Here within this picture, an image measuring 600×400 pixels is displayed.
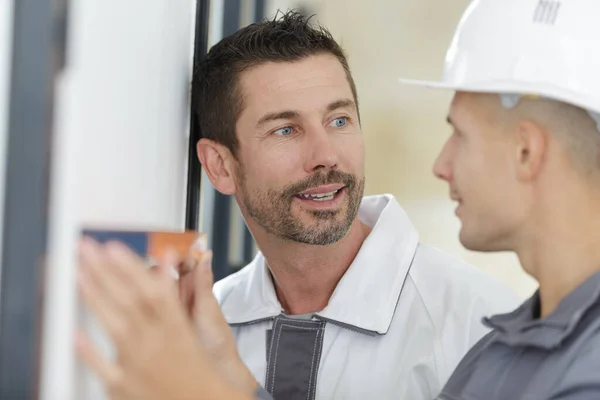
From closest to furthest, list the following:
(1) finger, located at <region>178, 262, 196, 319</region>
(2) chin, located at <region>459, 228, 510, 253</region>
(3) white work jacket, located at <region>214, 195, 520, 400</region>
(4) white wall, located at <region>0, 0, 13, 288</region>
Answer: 1. (4) white wall, located at <region>0, 0, 13, 288</region>
2. (2) chin, located at <region>459, 228, 510, 253</region>
3. (1) finger, located at <region>178, 262, 196, 319</region>
4. (3) white work jacket, located at <region>214, 195, 520, 400</region>

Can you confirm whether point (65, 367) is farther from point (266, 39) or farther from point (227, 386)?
point (266, 39)

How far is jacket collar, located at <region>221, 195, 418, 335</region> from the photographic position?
162 cm

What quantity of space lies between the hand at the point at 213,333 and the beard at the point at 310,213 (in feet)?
1.74

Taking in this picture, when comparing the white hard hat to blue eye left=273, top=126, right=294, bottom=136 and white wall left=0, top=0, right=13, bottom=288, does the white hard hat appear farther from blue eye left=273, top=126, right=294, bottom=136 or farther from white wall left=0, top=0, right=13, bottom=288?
blue eye left=273, top=126, right=294, bottom=136

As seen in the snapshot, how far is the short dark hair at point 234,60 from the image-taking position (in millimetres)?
1778

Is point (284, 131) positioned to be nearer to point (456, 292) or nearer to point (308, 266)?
point (308, 266)

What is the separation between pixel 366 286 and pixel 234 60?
0.59 metres

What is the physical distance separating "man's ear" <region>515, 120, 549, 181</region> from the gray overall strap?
0.72 metres

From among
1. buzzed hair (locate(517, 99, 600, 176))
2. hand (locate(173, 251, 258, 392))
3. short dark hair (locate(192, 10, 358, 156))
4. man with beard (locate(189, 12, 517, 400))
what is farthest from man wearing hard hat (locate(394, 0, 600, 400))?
short dark hair (locate(192, 10, 358, 156))

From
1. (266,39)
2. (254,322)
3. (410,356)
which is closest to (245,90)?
(266,39)

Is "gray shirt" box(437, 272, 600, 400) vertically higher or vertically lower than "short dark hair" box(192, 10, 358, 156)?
lower

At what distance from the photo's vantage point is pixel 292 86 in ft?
5.72

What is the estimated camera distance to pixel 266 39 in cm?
182

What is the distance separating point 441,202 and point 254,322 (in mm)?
1969
